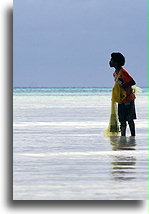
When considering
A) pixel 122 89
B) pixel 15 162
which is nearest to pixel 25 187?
pixel 15 162

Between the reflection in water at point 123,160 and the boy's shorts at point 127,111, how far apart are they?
403 millimetres

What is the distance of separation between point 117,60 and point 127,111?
3.12ft

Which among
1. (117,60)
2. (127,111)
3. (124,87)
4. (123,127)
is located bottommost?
(123,127)

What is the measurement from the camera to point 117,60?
14.8 metres

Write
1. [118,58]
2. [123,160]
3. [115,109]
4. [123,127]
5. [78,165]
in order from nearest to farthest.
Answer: [78,165]
[123,160]
[118,58]
[123,127]
[115,109]

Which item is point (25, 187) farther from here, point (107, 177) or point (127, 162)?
point (127, 162)

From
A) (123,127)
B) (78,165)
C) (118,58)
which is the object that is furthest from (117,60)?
(78,165)

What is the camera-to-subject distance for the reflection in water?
980cm

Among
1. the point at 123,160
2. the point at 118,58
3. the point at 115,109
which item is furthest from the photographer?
the point at 115,109

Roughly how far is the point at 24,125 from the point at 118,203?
11977 millimetres

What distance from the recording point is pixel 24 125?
767 inches

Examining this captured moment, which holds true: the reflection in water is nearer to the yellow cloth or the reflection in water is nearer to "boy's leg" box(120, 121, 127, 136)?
"boy's leg" box(120, 121, 127, 136)

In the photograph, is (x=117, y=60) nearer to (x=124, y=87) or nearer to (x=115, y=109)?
(x=124, y=87)

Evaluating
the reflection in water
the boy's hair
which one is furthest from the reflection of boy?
the reflection in water
